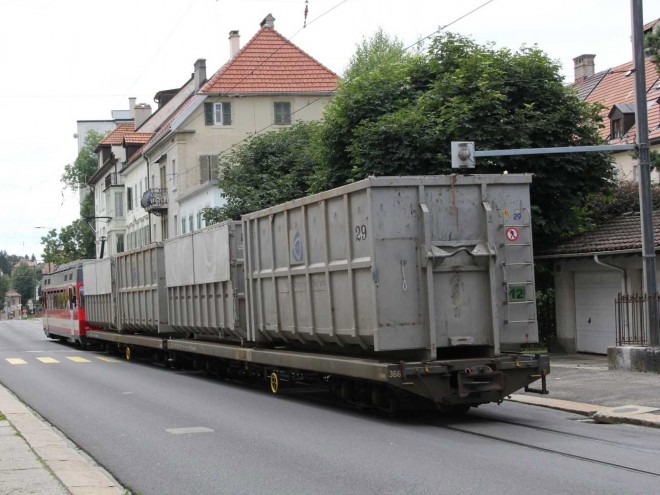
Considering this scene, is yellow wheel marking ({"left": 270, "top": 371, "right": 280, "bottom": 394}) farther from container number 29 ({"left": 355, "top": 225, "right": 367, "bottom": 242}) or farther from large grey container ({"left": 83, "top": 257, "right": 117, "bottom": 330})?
large grey container ({"left": 83, "top": 257, "right": 117, "bottom": 330})

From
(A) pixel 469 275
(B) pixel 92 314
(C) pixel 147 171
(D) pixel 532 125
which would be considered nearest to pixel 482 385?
(A) pixel 469 275

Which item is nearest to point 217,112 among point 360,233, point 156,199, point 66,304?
point 156,199

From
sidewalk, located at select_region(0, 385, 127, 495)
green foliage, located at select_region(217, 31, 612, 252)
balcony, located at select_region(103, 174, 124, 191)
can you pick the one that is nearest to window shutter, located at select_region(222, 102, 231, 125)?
green foliage, located at select_region(217, 31, 612, 252)

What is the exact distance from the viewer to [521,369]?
42.2 ft

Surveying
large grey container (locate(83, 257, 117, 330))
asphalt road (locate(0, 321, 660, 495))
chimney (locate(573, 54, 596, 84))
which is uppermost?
chimney (locate(573, 54, 596, 84))

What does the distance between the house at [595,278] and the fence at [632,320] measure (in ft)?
5.04

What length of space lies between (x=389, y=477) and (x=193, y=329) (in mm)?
13932

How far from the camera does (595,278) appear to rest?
2483cm

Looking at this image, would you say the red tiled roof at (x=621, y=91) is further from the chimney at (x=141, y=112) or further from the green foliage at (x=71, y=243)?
the green foliage at (x=71, y=243)

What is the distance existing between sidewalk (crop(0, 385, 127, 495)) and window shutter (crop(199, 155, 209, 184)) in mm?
39187

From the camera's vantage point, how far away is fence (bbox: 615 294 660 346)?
20.0 meters

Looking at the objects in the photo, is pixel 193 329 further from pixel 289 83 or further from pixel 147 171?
pixel 147 171

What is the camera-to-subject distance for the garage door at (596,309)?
78.7ft

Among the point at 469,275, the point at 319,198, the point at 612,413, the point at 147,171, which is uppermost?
the point at 147,171
